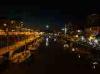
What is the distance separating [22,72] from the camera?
74.3ft

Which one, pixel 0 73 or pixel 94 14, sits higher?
pixel 94 14

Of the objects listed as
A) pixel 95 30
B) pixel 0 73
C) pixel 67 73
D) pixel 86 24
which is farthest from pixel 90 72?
pixel 86 24

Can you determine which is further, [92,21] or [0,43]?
[92,21]

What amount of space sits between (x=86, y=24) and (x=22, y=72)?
111916mm

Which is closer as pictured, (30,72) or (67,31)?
(30,72)

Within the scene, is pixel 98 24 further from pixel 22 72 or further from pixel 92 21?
pixel 22 72

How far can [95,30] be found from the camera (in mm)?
107062

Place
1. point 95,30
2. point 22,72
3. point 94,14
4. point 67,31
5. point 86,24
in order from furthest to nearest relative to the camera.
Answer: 1. point 67,31
2. point 86,24
3. point 94,14
4. point 95,30
5. point 22,72

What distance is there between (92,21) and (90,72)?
322ft

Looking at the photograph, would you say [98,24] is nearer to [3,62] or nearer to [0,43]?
[0,43]

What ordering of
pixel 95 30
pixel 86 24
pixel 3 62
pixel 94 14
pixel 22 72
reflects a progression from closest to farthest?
1. pixel 22 72
2. pixel 3 62
3. pixel 95 30
4. pixel 94 14
5. pixel 86 24

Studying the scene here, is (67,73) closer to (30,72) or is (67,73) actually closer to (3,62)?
(30,72)

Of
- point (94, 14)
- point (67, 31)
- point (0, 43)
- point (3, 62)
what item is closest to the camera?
point (3, 62)

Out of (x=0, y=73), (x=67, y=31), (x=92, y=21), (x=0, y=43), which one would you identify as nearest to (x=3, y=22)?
(x=92, y=21)
